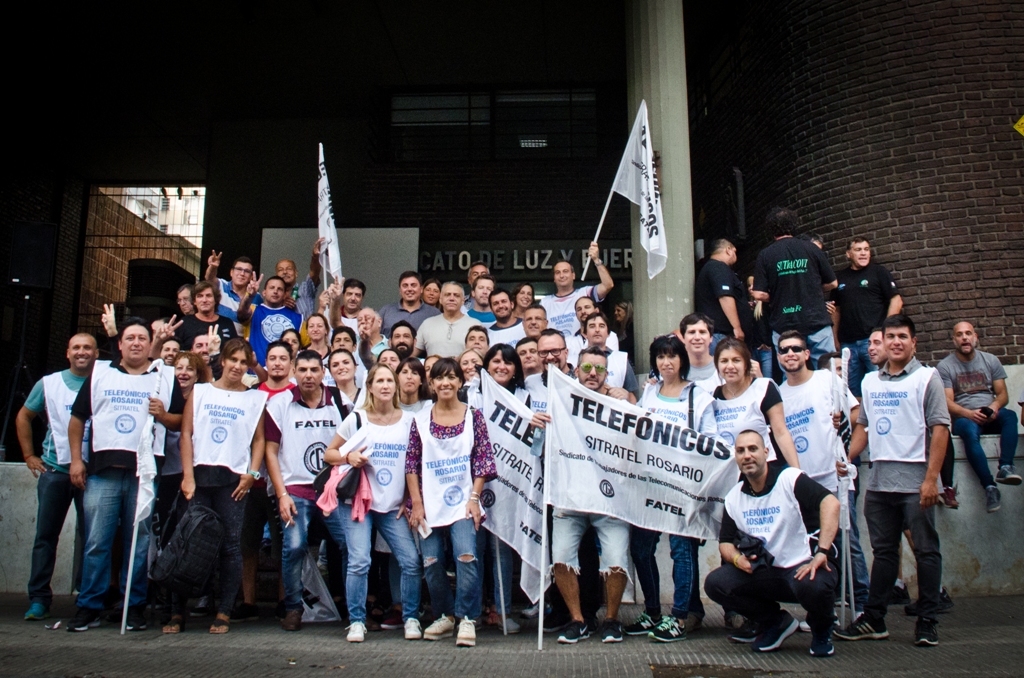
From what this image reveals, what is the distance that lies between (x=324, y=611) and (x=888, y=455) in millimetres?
3924

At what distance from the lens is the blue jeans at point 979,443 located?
7211 mm

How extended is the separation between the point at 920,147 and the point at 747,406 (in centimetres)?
554

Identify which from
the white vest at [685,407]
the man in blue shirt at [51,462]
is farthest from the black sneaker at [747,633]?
the man in blue shirt at [51,462]

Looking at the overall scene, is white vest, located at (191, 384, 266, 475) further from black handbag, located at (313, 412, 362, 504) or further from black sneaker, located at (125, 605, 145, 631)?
black sneaker, located at (125, 605, 145, 631)

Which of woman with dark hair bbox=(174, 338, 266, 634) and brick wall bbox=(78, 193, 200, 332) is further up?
brick wall bbox=(78, 193, 200, 332)

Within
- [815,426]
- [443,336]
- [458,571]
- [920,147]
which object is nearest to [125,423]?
[458,571]

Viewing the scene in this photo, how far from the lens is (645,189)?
27.4ft

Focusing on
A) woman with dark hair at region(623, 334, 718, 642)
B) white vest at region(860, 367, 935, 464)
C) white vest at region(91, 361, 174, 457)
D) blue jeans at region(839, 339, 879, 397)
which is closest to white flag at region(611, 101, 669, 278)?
blue jeans at region(839, 339, 879, 397)

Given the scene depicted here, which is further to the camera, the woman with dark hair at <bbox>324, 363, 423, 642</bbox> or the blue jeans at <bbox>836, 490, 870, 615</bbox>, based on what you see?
the blue jeans at <bbox>836, 490, 870, 615</bbox>

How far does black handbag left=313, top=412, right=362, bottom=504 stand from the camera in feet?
18.8

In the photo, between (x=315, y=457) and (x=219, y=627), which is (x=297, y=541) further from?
(x=219, y=627)

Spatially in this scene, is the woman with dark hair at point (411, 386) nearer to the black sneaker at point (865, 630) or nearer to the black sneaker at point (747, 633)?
the black sneaker at point (747, 633)

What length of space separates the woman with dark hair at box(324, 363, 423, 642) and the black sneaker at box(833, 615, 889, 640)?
2674 millimetres

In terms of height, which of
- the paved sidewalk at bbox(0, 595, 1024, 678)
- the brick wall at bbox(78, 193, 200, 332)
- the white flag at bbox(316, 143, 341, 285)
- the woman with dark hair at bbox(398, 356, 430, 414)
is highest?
the brick wall at bbox(78, 193, 200, 332)
